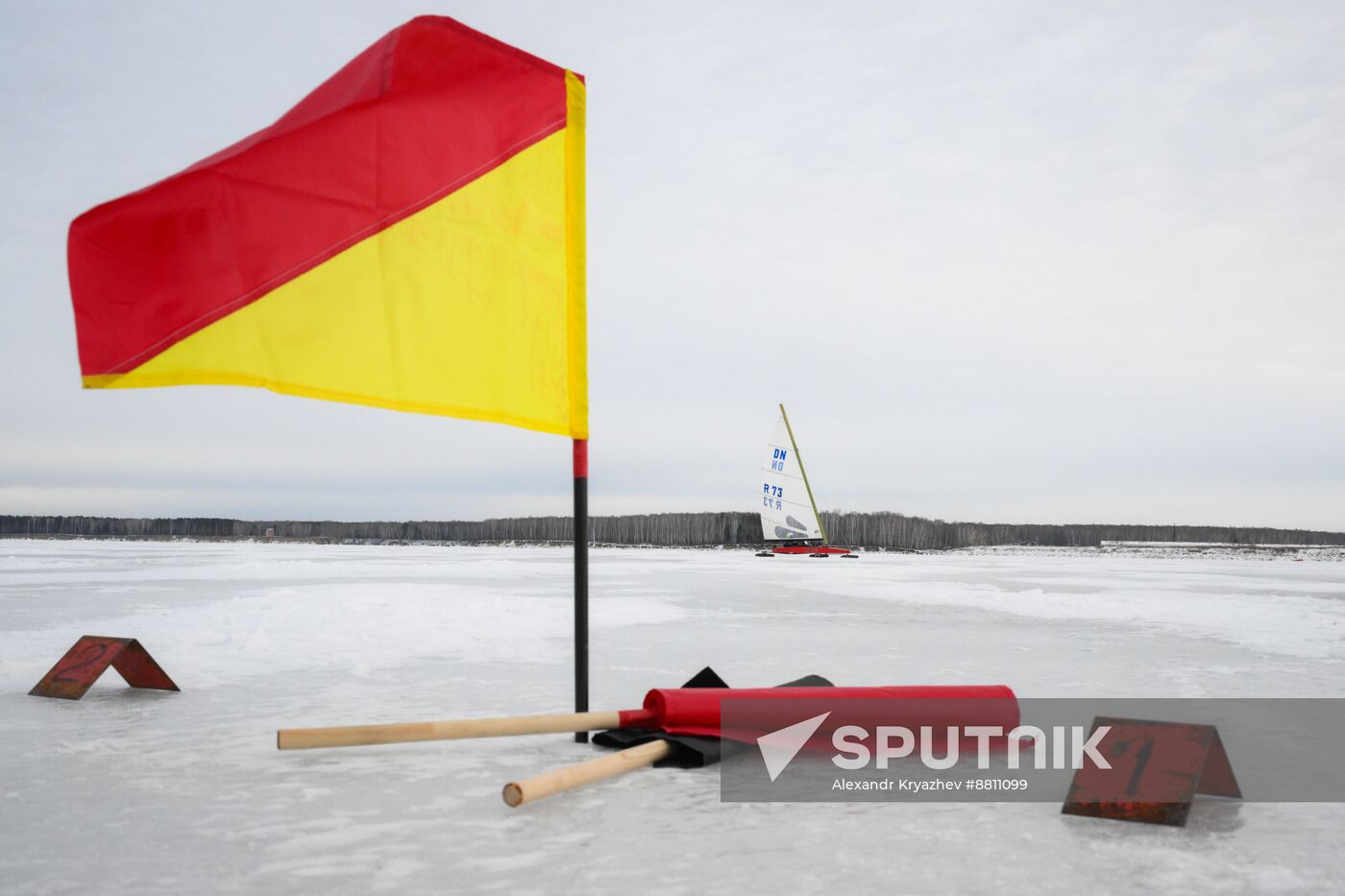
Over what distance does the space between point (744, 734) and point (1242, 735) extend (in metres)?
2.20

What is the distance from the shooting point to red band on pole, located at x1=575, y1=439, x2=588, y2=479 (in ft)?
13.4

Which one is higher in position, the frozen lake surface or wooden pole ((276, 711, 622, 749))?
wooden pole ((276, 711, 622, 749))

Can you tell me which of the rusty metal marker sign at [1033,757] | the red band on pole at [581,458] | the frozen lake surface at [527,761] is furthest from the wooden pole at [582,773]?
the red band on pole at [581,458]

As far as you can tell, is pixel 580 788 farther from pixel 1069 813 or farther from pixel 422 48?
pixel 422 48

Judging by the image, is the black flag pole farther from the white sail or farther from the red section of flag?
the white sail

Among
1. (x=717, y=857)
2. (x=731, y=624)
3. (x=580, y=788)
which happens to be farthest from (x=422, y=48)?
(x=731, y=624)

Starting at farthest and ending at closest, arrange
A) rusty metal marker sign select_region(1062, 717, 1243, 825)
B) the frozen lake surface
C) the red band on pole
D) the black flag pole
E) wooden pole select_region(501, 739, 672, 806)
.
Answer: the red band on pole, the black flag pole, rusty metal marker sign select_region(1062, 717, 1243, 825), wooden pole select_region(501, 739, 672, 806), the frozen lake surface

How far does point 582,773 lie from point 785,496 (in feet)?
90.6

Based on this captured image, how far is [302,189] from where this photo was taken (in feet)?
11.6

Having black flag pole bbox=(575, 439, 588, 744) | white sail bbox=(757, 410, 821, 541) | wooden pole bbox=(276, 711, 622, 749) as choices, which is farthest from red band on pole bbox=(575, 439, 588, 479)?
white sail bbox=(757, 410, 821, 541)

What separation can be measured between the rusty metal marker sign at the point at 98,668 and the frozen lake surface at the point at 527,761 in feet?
0.29

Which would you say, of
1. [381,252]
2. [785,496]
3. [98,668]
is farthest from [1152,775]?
[785,496]

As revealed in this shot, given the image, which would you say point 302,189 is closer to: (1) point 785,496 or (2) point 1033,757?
(2) point 1033,757

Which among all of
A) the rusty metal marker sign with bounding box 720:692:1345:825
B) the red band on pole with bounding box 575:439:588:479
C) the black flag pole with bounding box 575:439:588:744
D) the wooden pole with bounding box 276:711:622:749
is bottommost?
the rusty metal marker sign with bounding box 720:692:1345:825
